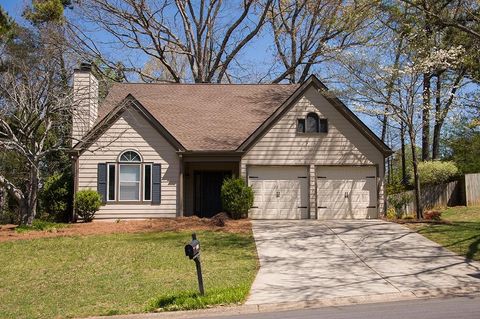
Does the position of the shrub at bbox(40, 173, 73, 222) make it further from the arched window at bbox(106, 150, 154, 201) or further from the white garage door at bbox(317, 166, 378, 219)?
the white garage door at bbox(317, 166, 378, 219)

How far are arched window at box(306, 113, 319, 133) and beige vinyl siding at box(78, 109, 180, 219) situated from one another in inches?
215

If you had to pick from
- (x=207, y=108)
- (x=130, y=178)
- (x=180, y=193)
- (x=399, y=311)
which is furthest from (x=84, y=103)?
(x=399, y=311)

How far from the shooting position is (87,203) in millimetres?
19719

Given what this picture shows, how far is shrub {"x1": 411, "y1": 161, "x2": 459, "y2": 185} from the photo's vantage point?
26.5 metres

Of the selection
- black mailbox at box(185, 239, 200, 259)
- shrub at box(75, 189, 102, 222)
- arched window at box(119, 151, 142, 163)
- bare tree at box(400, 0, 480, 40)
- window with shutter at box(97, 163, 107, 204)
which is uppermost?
bare tree at box(400, 0, 480, 40)

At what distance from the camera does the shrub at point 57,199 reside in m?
20.5

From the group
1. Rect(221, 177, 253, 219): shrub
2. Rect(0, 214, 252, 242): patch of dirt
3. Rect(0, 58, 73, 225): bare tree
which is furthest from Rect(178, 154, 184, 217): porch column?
Rect(0, 58, 73, 225): bare tree

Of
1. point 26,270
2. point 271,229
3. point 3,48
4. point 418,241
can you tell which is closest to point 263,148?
point 271,229

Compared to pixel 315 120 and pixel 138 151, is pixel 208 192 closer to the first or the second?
pixel 138 151

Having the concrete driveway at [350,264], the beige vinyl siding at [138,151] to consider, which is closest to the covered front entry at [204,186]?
the beige vinyl siding at [138,151]

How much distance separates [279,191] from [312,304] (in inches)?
478

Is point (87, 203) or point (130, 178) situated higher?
point (130, 178)

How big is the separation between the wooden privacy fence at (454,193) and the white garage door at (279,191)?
319 inches

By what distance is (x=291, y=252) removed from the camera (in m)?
13.9
